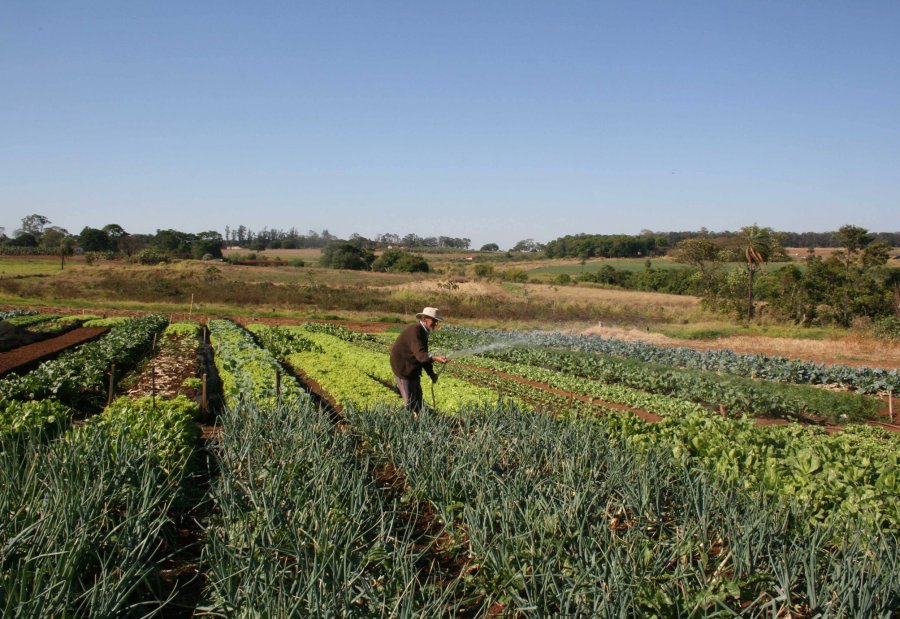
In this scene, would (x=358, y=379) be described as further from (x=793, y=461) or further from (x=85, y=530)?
(x=85, y=530)

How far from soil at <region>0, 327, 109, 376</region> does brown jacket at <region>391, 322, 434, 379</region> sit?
10410 millimetres

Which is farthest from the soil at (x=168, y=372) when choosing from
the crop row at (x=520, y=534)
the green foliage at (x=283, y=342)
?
the crop row at (x=520, y=534)

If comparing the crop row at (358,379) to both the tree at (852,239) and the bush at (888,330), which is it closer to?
the bush at (888,330)

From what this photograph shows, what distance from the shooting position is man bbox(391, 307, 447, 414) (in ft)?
30.8

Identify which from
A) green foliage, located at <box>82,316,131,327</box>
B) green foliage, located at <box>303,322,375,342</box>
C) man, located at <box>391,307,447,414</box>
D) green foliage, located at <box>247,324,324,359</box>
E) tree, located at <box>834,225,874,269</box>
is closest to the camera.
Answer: man, located at <box>391,307,447,414</box>

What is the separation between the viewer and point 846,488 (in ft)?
18.1

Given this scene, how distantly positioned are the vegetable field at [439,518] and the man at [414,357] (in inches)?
59.4

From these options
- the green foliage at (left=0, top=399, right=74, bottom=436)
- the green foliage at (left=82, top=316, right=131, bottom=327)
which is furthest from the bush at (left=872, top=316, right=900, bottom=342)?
the green foliage at (left=82, top=316, right=131, bottom=327)

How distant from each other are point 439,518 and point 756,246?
45017 millimetres

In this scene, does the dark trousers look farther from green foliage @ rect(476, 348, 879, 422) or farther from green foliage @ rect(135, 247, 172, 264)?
green foliage @ rect(135, 247, 172, 264)

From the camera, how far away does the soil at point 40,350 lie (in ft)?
51.8

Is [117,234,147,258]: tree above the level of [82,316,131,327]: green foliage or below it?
above

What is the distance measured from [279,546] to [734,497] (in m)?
3.23

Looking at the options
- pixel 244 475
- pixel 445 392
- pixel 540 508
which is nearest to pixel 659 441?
pixel 540 508
